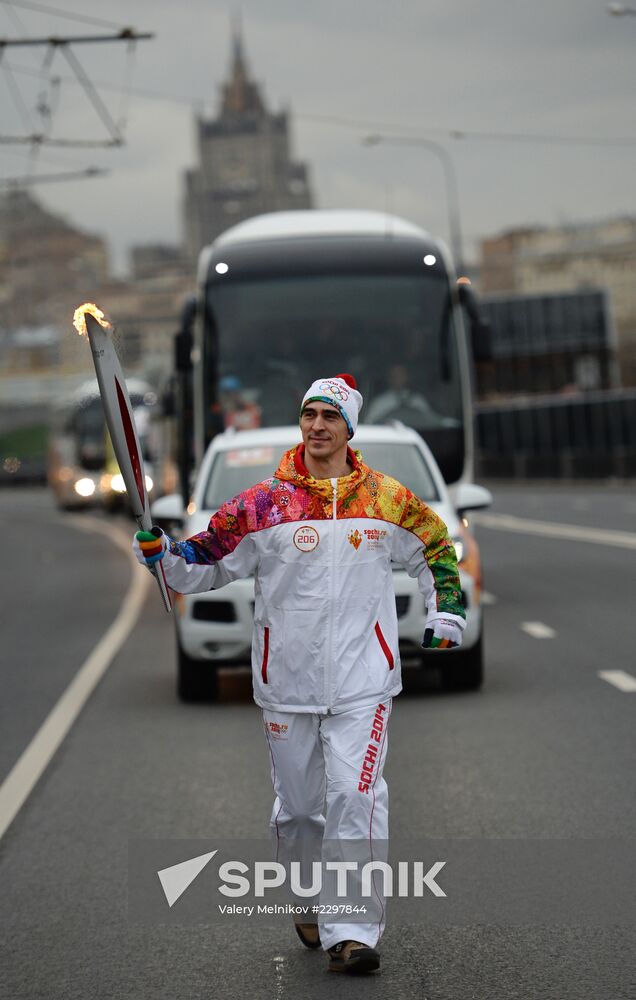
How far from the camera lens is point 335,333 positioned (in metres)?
17.8

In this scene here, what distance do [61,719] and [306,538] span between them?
570 centimetres

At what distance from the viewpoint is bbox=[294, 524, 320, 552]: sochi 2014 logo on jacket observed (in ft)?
18.2

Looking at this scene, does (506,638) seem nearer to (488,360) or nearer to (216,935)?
(488,360)

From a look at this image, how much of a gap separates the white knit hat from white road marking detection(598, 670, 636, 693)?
5694mm

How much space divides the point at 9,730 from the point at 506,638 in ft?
15.2

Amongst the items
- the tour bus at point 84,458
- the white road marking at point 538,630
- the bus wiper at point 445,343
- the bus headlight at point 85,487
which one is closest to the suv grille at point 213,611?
the white road marking at point 538,630

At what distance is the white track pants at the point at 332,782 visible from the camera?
5.45m

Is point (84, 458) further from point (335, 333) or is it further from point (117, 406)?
point (117, 406)

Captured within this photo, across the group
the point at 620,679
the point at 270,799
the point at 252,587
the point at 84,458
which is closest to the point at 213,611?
the point at 252,587

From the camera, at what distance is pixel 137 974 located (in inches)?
214

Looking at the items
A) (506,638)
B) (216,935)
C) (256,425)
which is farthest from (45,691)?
(216,935)

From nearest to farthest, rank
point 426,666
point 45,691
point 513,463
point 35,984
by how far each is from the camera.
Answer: point 35,984, point 426,666, point 45,691, point 513,463

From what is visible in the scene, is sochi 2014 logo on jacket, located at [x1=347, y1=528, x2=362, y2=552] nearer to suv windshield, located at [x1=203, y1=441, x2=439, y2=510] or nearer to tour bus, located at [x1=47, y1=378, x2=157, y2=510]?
suv windshield, located at [x1=203, y1=441, x2=439, y2=510]

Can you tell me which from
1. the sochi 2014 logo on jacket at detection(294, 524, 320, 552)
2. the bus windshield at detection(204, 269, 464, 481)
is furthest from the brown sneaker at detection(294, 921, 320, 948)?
the bus windshield at detection(204, 269, 464, 481)
